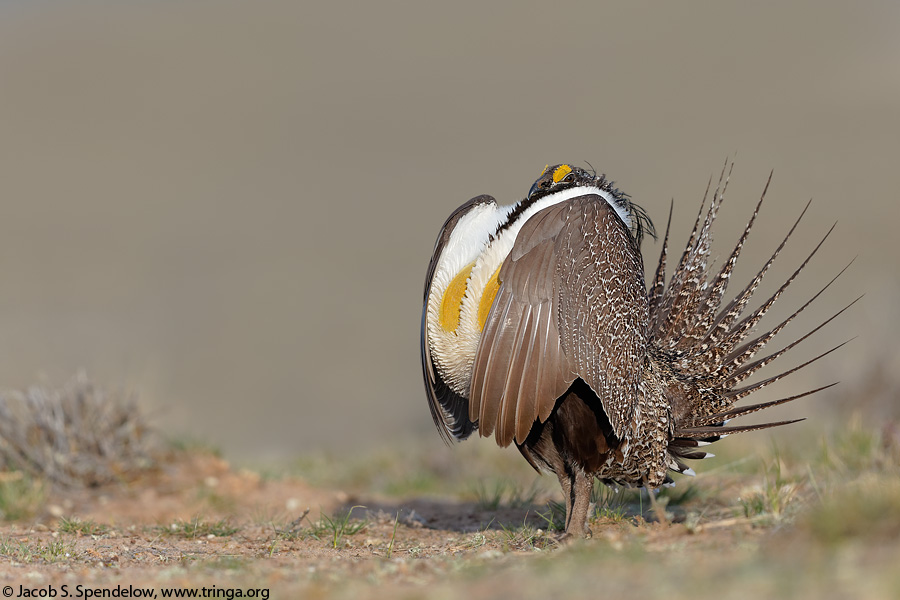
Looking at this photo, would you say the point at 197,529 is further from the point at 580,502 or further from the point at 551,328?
the point at 551,328

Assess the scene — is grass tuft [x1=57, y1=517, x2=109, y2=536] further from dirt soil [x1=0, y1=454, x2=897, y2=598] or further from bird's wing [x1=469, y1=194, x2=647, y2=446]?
bird's wing [x1=469, y1=194, x2=647, y2=446]

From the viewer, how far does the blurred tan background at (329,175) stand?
16.2 m

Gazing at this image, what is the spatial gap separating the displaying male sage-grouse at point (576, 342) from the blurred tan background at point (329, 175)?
11.5ft

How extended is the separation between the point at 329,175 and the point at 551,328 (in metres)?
31.8

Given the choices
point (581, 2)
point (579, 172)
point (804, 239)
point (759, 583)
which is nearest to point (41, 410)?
point (579, 172)

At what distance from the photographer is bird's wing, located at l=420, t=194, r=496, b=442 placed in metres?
4.29

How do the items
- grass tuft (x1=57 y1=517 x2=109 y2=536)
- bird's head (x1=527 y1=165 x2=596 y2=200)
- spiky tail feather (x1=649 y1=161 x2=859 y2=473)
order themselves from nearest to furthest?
bird's head (x1=527 y1=165 x2=596 y2=200) < spiky tail feather (x1=649 y1=161 x2=859 y2=473) < grass tuft (x1=57 y1=517 x2=109 y2=536)

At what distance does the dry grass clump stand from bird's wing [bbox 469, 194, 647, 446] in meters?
3.57

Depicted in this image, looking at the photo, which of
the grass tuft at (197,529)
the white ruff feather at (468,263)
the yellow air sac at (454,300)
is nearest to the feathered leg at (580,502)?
the white ruff feather at (468,263)

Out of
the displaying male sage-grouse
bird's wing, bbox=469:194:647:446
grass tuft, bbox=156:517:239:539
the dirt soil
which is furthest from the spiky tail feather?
grass tuft, bbox=156:517:239:539

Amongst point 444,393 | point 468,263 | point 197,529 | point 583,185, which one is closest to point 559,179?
point 583,185

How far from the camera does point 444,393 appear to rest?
15.0 feet

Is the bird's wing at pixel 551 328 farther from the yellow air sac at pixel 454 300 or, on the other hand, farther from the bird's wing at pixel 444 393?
the bird's wing at pixel 444 393

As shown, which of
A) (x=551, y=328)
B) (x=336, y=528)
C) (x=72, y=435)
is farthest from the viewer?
(x=72, y=435)
